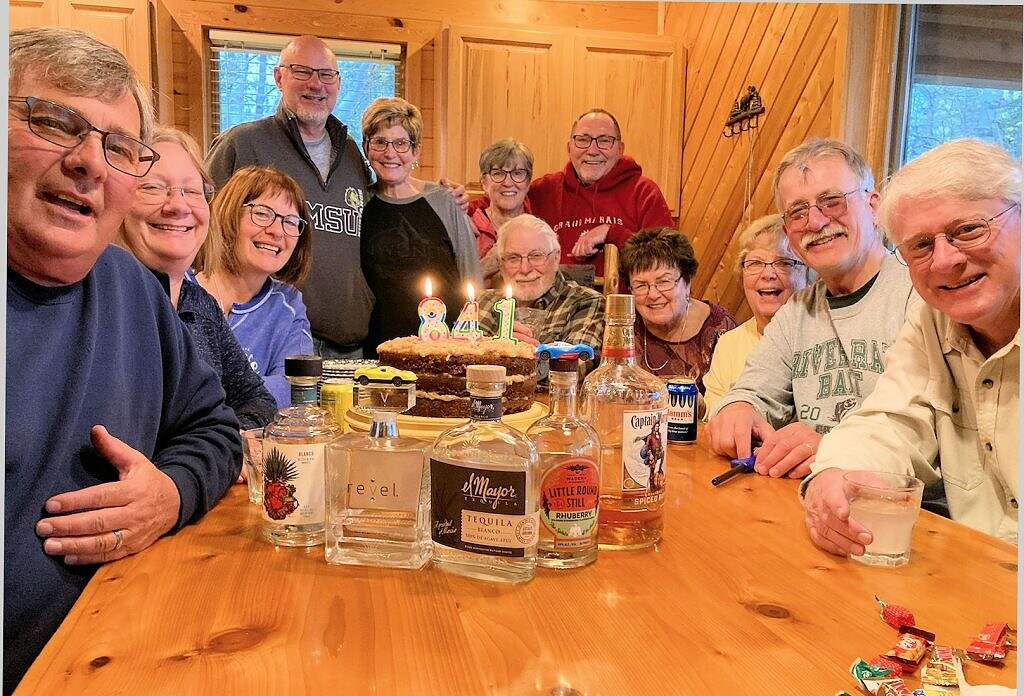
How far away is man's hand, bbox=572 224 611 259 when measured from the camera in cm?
346

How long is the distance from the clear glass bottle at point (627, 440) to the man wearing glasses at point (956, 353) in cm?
28

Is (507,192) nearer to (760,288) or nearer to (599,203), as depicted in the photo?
(599,203)

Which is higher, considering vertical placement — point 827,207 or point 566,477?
point 827,207

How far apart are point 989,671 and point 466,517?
20.2 inches

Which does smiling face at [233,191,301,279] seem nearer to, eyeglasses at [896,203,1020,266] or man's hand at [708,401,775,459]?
man's hand at [708,401,775,459]

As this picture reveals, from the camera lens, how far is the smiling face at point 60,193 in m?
0.95

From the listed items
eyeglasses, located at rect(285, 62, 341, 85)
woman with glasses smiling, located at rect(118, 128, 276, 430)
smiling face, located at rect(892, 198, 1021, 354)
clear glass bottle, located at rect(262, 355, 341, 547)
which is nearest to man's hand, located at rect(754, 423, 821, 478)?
smiling face, located at rect(892, 198, 1021, 354)

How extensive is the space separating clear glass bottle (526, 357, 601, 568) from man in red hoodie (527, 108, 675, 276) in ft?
8.67

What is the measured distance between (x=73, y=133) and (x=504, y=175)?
2.76 metres

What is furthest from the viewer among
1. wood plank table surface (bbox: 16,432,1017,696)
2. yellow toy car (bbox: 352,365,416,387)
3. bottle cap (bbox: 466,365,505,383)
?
yellow toy car (bbox: 352,365,416,387)

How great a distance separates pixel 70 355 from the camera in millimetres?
1047

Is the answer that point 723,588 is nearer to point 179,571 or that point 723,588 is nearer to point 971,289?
point 179,571

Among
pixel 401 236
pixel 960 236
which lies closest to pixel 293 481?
pixel 960 236

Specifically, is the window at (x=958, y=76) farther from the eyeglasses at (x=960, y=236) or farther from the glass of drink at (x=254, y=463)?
the glass of drink at (x=254, y=463)
